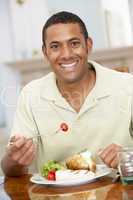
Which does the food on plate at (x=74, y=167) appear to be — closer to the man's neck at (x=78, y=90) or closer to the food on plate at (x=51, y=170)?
the food on plate at (x=51, y=170)

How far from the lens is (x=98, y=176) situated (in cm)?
120

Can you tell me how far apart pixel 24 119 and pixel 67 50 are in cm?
32

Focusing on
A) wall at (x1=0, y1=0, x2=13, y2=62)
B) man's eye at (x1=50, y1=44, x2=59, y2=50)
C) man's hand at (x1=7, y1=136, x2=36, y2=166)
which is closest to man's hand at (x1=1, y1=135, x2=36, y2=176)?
man's hand at (x1=7, y1=136, x2=36, y2=166)

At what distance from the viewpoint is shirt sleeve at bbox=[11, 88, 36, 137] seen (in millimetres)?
1648

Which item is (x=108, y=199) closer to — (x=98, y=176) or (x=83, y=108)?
(x=98, y=176)

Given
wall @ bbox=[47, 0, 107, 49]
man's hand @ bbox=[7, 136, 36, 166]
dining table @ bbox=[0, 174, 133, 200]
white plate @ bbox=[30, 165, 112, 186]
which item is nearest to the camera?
dining table @ bbox=[0, 174, 133, 200]

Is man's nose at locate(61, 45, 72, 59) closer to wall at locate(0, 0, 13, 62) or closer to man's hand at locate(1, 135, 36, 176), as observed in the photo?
man's hand at locate(1, 135, 36, 176)

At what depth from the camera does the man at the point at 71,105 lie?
1581 millimetres

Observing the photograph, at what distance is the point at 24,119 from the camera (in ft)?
5.57

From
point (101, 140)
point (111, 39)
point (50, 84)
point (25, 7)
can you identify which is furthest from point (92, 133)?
point (25, 7)

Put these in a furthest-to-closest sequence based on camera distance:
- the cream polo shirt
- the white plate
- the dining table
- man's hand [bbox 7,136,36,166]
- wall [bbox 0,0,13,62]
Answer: wall [bbox 0,0,13,62] → the cream polo shirt → man's hand [bbox 7,136,36,166] → the white plate → the dining table

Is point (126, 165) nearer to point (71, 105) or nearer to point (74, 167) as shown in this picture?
point (74, 167)

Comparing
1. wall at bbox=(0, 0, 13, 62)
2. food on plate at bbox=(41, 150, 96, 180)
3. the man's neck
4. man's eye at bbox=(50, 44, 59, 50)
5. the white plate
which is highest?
wall at bbox=(0, 0, 13, 62)

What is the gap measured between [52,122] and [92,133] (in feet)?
0.55
